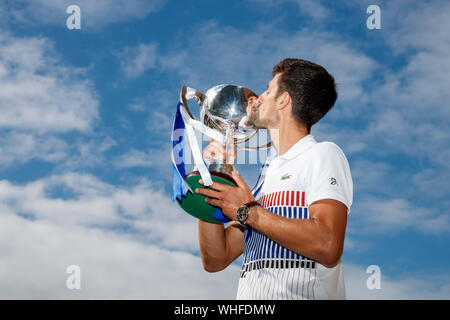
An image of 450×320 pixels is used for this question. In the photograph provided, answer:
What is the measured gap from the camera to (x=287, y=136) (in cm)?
488

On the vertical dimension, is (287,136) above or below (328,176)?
above

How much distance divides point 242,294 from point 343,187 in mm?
1342

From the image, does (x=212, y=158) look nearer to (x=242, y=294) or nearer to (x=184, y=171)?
(x=184, y=171)

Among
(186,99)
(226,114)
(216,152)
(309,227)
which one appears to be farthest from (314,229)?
(186,99)

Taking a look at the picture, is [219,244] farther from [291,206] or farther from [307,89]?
[307,89]

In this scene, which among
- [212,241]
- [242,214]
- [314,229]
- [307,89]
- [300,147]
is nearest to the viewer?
[314,229]

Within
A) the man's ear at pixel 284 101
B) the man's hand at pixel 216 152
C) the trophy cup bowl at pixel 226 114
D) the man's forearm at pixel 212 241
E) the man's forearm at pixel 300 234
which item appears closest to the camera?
the man's forearm at pixel 300 234

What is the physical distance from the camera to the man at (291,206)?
383 centimetres

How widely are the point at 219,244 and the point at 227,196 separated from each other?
1283mm

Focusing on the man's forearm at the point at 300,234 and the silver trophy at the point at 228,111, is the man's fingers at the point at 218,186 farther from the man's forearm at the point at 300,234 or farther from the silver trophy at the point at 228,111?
the silver trophy at the point at 228,111

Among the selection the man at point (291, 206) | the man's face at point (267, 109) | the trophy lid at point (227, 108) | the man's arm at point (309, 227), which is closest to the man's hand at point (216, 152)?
the man at point (291, 206)

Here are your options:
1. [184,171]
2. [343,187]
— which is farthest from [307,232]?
[184,171]

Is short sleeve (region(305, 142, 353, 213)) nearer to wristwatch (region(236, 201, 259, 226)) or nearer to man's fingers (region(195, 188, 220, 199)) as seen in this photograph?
wristwatch (region(236, 201, 259, 226))

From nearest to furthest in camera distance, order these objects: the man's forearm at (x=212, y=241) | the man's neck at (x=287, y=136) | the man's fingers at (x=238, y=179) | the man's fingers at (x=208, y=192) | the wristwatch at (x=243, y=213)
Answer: the wristwatch at (x=243, y=213)
the man's fingers at (x=208, y=192)
the man's fingers at (x=238, y=179)
the man's neck at (x=287, y=136)
the man's forearm at (x=212, y=241)
